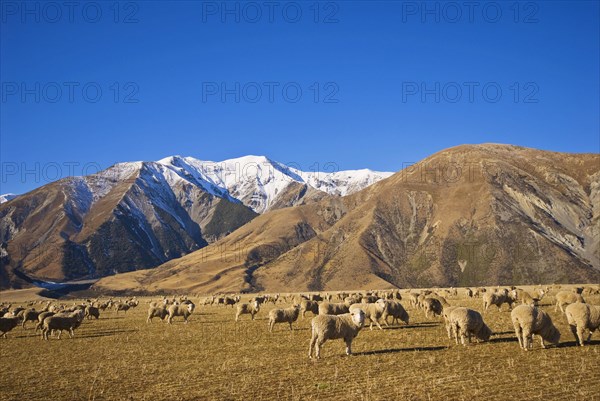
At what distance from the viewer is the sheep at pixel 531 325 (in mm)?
22734

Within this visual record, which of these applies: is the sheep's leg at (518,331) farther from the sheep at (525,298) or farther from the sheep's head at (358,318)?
the sheep at (525,298)

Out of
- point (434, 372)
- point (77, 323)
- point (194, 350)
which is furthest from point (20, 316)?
point (434, 372)

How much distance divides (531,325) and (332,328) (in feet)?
31.0

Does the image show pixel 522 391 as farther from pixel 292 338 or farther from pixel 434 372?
pixel 292 338

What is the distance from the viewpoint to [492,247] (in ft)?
609

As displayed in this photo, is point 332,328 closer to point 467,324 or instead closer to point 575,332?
point 467,324

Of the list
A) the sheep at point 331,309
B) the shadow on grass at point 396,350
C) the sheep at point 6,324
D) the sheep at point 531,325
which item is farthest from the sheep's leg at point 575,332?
the sheep at point 6,324

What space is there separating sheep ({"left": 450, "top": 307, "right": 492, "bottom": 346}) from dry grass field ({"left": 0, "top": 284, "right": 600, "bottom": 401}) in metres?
0.72

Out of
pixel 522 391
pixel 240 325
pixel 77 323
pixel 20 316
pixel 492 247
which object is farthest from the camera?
pixel 492 247

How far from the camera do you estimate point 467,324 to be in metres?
25.0

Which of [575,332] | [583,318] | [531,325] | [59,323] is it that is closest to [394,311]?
[575,332]

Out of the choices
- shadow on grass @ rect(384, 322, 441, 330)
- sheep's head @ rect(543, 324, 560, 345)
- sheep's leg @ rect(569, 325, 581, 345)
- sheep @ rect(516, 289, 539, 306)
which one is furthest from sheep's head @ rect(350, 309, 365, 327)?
sheep @ rect(516, 289, 539, 306)

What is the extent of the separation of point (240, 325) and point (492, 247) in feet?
541

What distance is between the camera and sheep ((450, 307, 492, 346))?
2511 cm
